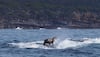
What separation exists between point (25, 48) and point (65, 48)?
4792 mm

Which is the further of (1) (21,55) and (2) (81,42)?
(2) (81,42)

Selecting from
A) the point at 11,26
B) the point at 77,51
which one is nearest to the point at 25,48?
the point at 77,51

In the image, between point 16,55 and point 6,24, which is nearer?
point 16,55

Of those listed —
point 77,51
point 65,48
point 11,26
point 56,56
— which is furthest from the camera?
point 11,26

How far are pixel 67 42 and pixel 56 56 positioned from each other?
16.3 m

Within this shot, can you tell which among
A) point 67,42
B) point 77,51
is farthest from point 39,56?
point 67,42

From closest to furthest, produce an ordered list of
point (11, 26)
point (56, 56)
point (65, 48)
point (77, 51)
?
point (56, 56) → point (77, 51) → point (65, 48) → point (11, 26)

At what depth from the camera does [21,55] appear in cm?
5691

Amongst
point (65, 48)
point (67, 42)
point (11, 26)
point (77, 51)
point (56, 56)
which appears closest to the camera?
point (56, 56)

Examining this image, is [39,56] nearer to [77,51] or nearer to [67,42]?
[77,51]

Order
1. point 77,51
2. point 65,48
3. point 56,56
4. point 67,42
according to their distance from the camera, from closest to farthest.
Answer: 1. point 56,56
2. point 77,51
3. point 65,48
4. point 67,42

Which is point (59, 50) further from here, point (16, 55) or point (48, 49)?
point (16, 55)

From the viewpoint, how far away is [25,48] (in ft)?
215

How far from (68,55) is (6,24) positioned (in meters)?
138
